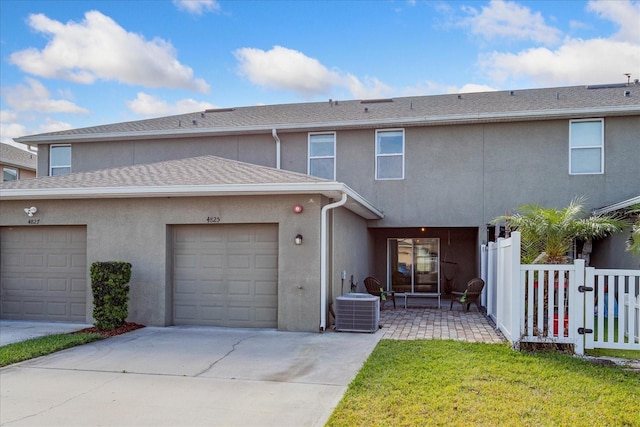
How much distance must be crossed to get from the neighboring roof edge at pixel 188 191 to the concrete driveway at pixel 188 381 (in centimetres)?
269

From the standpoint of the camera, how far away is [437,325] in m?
10.7

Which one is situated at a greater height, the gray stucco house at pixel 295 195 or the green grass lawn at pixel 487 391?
the gray stucco house at pixel 295 195

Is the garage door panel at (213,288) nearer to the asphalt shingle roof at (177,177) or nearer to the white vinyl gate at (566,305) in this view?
the asphalt shingle roof at (177,177)

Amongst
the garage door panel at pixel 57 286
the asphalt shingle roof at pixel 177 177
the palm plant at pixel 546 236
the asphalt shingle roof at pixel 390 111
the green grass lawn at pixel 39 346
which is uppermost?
the asphalt shingle roof at pixel 390 111

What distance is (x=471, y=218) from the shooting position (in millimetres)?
14258

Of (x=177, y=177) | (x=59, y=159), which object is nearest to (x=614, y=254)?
(x=177, y=177)

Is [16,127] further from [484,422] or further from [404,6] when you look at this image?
[484,422]

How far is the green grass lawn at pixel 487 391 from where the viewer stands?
4.93 m

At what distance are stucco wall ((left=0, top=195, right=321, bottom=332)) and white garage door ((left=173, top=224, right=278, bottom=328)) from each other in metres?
0.27

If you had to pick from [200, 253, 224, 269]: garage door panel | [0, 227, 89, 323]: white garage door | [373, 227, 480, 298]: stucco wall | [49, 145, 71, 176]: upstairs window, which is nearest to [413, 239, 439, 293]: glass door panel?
[373, 227, 480, 298]: stucco wall

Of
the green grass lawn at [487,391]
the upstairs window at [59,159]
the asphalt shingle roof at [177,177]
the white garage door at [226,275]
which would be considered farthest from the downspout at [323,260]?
the upstairs window at [59,159]

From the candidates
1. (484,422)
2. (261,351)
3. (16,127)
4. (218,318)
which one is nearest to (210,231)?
(218,318)

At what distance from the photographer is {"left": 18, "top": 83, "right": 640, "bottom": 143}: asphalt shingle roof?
1379 centimetres

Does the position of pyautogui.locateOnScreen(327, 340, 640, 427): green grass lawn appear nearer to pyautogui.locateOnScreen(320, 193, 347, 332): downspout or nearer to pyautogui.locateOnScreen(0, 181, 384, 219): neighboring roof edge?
pyautogui.locateOnScreen(320, 193, 347, 332): downspout
